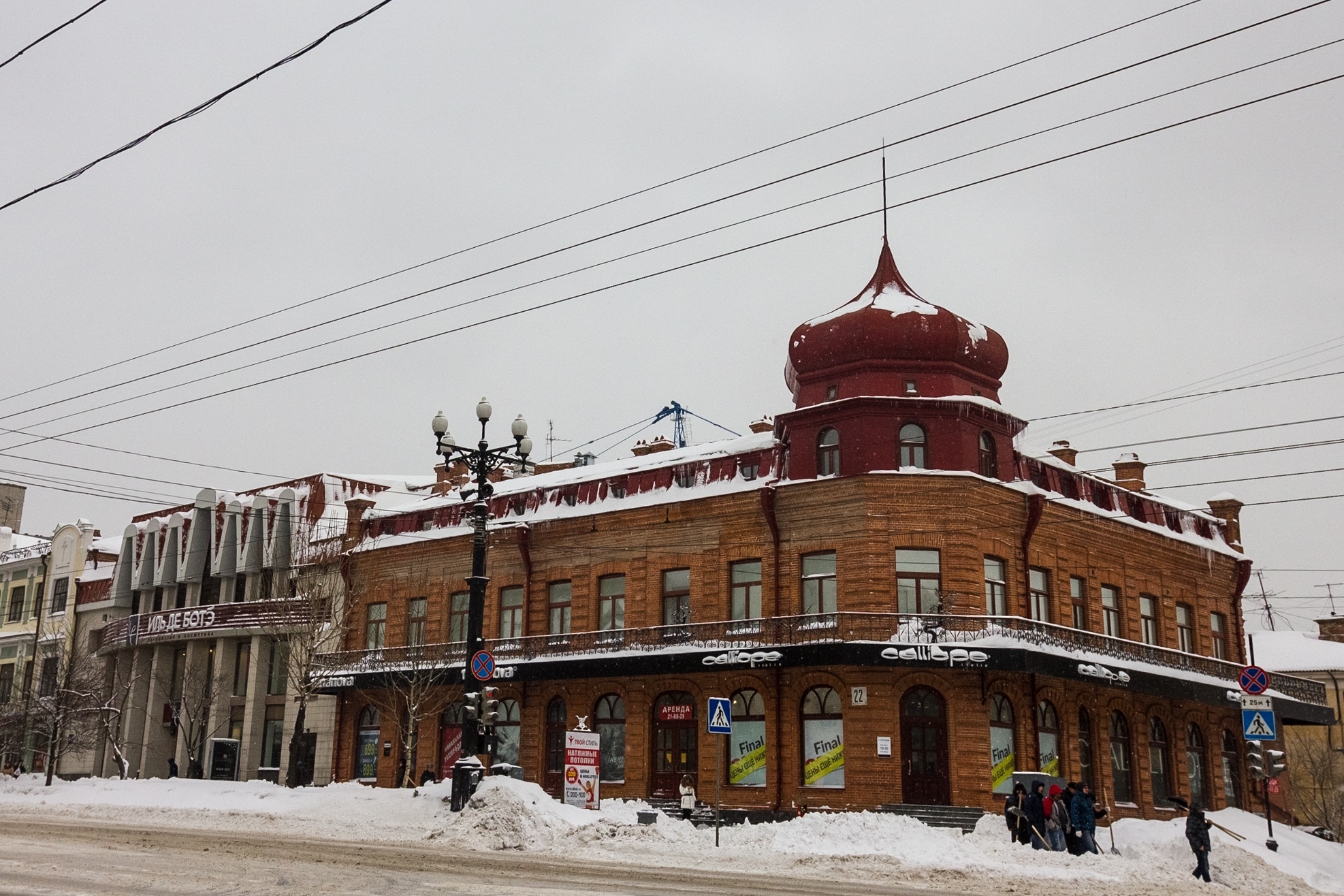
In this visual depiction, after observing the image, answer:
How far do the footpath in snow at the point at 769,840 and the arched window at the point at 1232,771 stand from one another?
9642 mm

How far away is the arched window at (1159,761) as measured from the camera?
122 ft

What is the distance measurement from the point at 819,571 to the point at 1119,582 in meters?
10.6

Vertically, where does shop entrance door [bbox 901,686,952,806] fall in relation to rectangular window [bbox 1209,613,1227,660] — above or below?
below

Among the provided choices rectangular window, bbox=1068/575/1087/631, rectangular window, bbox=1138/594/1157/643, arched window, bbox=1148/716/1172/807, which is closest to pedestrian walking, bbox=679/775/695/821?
rectangular window, bbox=1068/575/1087/631

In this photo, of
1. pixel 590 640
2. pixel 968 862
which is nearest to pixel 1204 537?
pixel 590 640

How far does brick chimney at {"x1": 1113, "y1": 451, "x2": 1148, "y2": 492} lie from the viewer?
41.9m

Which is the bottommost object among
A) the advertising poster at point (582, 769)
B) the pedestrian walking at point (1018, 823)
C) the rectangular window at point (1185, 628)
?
the pedestrian walking at point (1018, 823)

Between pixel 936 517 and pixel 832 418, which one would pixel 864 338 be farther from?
pixel 936 517

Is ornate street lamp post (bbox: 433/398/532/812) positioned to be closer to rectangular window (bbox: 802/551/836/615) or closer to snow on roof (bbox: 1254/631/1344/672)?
rectangular window (bbox: 802/551/836/615)

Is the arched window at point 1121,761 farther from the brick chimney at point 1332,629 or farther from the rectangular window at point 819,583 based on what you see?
the brick chimney at point 1332,629

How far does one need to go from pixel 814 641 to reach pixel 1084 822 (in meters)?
8.97

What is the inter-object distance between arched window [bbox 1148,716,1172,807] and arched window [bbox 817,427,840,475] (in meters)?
12.9

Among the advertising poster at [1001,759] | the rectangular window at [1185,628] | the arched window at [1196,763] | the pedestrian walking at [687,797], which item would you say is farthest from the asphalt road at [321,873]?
Answer: the rectangular window at [1185,628]

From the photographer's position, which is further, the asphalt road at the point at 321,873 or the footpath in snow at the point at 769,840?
the footpath in snow at the point at 769,840
